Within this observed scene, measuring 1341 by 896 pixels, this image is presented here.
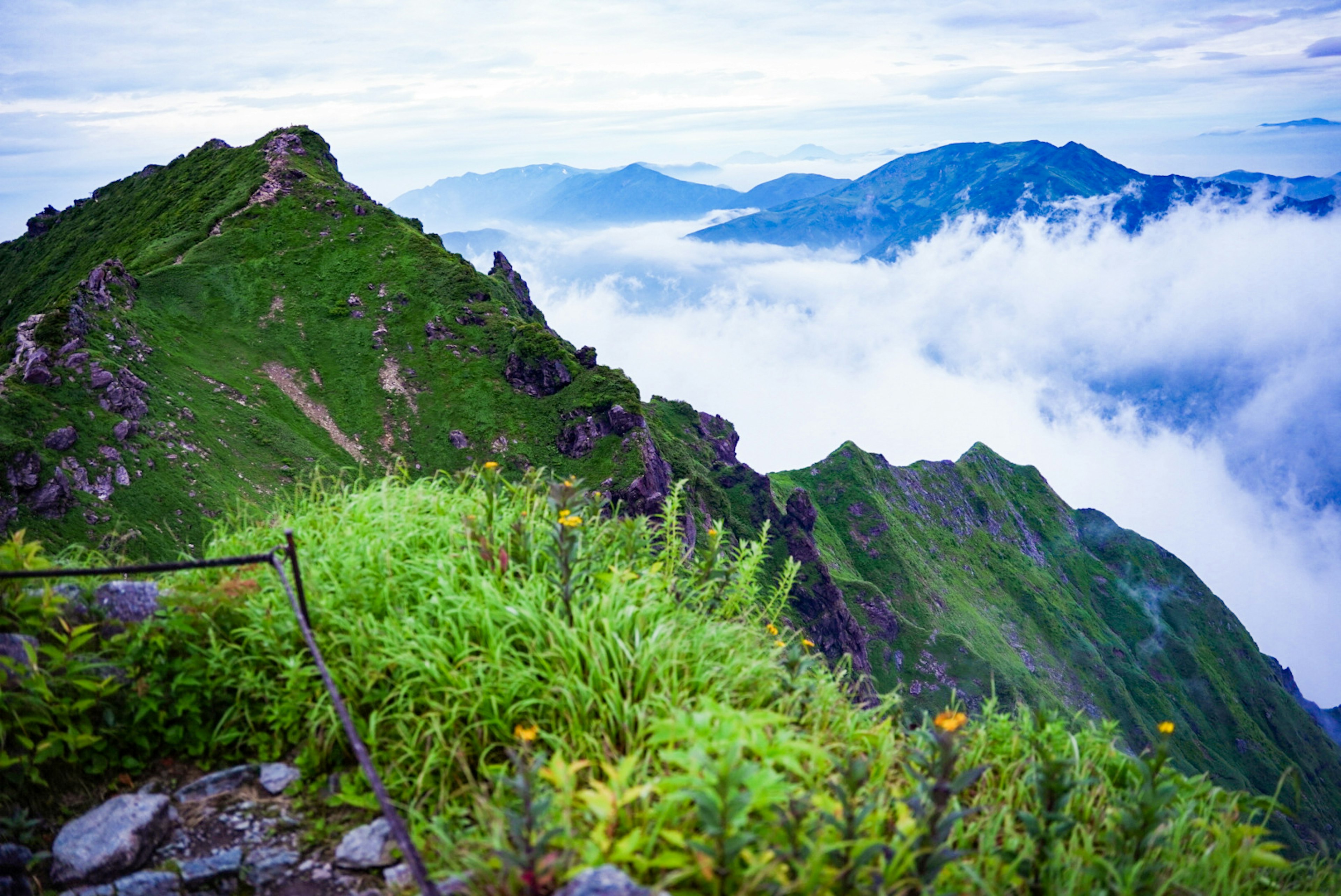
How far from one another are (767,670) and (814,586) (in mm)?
102045

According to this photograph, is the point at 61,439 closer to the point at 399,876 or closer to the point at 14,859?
the point at 14,859

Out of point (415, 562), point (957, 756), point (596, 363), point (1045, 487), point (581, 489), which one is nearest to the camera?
point (957, 756)

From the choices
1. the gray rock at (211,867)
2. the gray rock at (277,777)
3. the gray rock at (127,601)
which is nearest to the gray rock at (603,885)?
the gray rock at (211,867)

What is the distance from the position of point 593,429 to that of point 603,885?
73.5 m

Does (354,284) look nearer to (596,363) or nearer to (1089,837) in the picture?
(596,363)

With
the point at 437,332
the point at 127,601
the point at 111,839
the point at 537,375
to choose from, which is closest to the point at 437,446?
the point at 537,375

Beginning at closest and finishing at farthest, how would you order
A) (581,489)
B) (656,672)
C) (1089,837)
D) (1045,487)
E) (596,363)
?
(1089,837) → (656,672) → (581,489) → (596,363) → (1045,487)

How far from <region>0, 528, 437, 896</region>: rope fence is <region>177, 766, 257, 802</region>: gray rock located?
0.73m

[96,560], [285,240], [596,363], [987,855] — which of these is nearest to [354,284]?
[285,240]

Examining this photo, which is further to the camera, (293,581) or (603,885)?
(293,581)

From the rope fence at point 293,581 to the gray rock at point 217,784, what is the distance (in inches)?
28.9

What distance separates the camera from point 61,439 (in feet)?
153

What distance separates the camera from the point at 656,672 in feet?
14.5

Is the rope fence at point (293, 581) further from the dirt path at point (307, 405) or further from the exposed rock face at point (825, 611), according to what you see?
the exposed rock face at point (825, 611)
